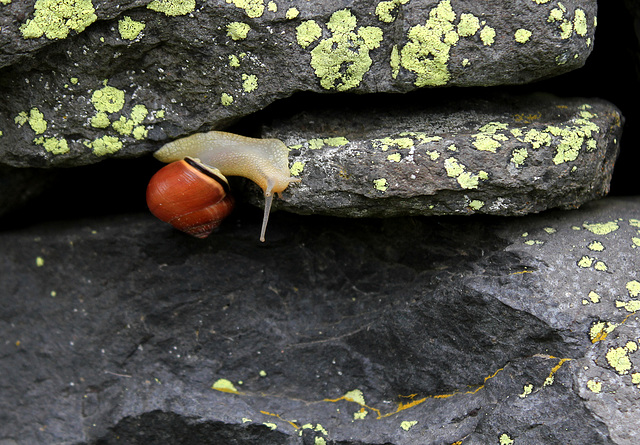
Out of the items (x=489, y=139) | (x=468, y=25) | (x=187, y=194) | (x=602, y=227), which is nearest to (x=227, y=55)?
(x=187, y=194)

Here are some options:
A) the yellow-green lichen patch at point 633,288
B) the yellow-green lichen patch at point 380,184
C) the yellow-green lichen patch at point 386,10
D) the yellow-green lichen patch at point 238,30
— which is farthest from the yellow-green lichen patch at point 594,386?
the yellow-green lichen patch at point 238,30

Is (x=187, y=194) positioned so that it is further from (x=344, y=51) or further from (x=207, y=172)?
(x=344, y=51)

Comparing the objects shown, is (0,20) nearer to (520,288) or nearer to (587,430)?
(520,288)

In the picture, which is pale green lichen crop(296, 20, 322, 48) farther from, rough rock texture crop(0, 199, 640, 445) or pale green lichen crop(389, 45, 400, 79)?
rough rock texture crop(0, 199, 640, 445)

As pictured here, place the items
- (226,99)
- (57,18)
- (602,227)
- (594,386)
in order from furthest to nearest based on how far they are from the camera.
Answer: (602,227)
(226,99)
(594,386)
(57,18)

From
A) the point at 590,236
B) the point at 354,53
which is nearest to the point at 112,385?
the point at 354,53

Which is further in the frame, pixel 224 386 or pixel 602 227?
pixel 224 386

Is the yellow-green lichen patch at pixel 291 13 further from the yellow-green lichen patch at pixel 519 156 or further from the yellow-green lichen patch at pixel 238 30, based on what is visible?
the yellow-green lichen patch at pixel 519 156
